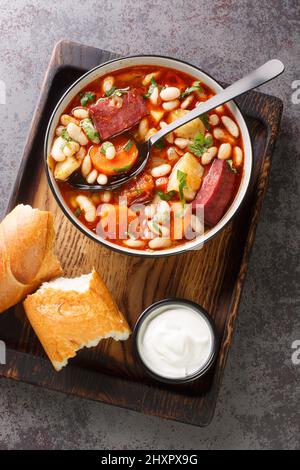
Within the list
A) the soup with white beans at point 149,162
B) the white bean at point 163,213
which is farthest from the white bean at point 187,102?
the white bean at point 163,213

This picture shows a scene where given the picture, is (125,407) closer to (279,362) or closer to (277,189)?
(279,362)

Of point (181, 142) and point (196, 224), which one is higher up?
point (181, 142)

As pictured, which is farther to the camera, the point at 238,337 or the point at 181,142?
the point at 238,337

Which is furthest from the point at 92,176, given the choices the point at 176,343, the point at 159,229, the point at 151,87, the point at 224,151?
the point at 176,343

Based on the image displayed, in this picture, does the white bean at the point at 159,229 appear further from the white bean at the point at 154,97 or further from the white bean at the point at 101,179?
the white bean at the point at 154,97

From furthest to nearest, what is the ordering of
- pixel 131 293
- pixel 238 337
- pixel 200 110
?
pixel 238 337, pixel 131 293, pixel 200 110

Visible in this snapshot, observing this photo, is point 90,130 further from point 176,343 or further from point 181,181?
A: point 176,343

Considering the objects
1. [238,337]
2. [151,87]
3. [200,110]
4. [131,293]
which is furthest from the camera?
[238,337]

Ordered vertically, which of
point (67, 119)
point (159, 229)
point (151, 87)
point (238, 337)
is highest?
point (151, 87)

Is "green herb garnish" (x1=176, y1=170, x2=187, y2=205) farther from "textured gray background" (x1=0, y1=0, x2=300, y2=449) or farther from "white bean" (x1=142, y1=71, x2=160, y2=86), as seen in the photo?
"textured gray background" (x1=0, y1=0, x2=300, y2=449)
